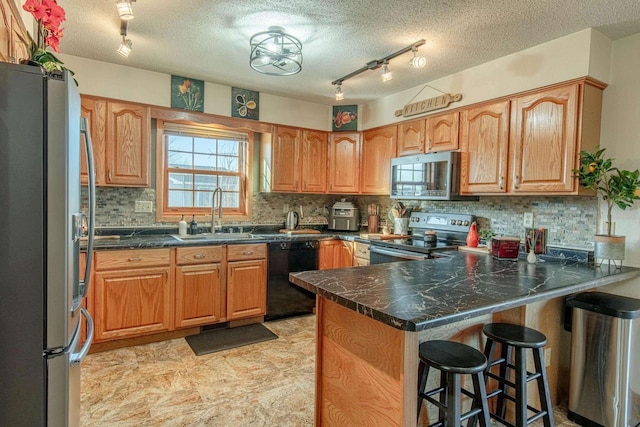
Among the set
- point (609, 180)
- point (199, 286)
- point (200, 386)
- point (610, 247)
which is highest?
point (609, 180)

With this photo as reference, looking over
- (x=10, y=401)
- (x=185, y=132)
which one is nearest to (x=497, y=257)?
(x=10, y=401)

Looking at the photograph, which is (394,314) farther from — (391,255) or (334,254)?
(334,254)

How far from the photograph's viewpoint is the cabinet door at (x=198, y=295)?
317cm

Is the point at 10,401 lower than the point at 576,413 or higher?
higher

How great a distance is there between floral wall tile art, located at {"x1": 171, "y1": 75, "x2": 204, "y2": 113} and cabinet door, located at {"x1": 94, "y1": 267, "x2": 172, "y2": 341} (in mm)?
1568

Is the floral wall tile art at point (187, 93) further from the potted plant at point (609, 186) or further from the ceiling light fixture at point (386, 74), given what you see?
the potted plant at point (609, 186)

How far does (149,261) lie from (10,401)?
1930 mm

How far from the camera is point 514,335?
1741 millimetres

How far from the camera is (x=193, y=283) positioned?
3223 millimetres

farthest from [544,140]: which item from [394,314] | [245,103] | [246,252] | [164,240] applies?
[164,240]

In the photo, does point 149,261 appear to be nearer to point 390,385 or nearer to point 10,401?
point 10,401

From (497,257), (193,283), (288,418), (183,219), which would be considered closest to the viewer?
(288,418)

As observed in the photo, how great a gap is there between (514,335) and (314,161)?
2935 millimetres

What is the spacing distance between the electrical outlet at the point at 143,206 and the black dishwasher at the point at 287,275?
1237 mm
